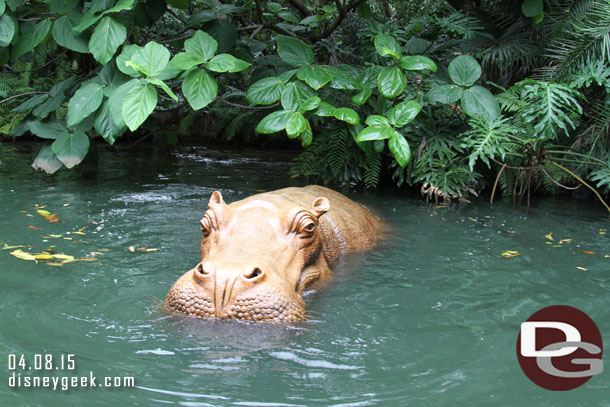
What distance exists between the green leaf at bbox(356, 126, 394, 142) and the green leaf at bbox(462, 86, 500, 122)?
1.17m

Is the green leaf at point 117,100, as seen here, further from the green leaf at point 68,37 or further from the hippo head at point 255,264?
the hippo head at point 255,264

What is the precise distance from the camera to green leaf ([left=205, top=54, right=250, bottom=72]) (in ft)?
23.0

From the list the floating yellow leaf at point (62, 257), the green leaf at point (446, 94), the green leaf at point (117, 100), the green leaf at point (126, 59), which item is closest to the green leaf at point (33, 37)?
the green leaf at point (126, 59)

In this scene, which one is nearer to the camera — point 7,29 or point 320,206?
point 320,206

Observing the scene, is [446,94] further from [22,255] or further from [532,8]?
[22,255]

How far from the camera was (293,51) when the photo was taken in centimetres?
815

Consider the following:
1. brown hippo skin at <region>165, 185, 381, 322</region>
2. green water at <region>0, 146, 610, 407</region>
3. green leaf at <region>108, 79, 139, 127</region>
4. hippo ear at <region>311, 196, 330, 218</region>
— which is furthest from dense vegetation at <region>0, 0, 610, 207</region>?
hippo ear at <region>311, 196, 330, 218</region>

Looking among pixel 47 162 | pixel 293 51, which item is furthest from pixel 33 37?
pixel 293 51

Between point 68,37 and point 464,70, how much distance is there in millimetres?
5330

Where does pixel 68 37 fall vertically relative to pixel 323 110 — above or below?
above

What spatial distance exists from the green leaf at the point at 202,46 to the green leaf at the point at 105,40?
88cm

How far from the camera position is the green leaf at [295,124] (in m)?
7.45

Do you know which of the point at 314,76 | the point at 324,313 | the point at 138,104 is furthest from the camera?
the point at 314,76

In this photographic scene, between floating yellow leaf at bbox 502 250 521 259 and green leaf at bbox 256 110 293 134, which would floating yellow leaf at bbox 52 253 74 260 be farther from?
floating yellow leaf at bbox 502 250 521 259
